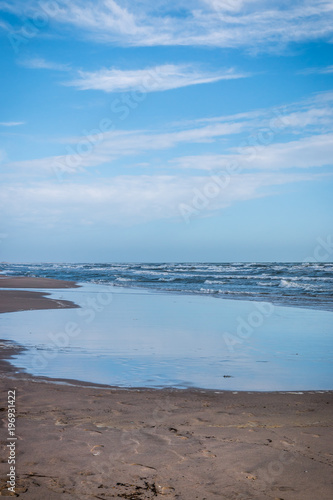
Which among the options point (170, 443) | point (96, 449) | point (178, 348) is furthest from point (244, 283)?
point (96, 449)

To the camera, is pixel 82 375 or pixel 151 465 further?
pixel 82 375

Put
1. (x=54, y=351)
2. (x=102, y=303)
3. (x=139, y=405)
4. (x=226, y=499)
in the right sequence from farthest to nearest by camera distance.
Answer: (x=102, y=303)
(x=54, y=351)
(x=139, y=405)
(x=226, y=499)

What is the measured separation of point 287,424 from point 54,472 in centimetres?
244

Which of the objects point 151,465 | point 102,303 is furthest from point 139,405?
point 102,303

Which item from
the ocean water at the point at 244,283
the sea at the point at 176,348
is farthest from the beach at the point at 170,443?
the ocean water at the point at 244,283

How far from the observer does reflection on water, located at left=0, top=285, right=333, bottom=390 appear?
269 inches

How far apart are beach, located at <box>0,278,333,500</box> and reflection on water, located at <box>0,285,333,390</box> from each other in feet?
2.29

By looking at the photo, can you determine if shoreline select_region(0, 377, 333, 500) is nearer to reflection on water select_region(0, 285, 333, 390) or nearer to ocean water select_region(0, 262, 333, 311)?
reflection on water select_region(0, 285, 333, 390)

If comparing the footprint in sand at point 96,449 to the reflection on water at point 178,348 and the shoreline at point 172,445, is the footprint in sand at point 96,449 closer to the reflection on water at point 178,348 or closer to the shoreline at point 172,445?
the shoreline at point 172,445

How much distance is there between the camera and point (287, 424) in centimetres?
480

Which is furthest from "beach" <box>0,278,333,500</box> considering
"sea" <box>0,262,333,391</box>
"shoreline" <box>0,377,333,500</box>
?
"sea" <box>0,262,333,391</box>

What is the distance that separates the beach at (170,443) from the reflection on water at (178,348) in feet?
2.29

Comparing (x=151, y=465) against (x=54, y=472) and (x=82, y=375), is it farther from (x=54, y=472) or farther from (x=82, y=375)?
(x=82, y=375)

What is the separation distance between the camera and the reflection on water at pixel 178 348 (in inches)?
269
